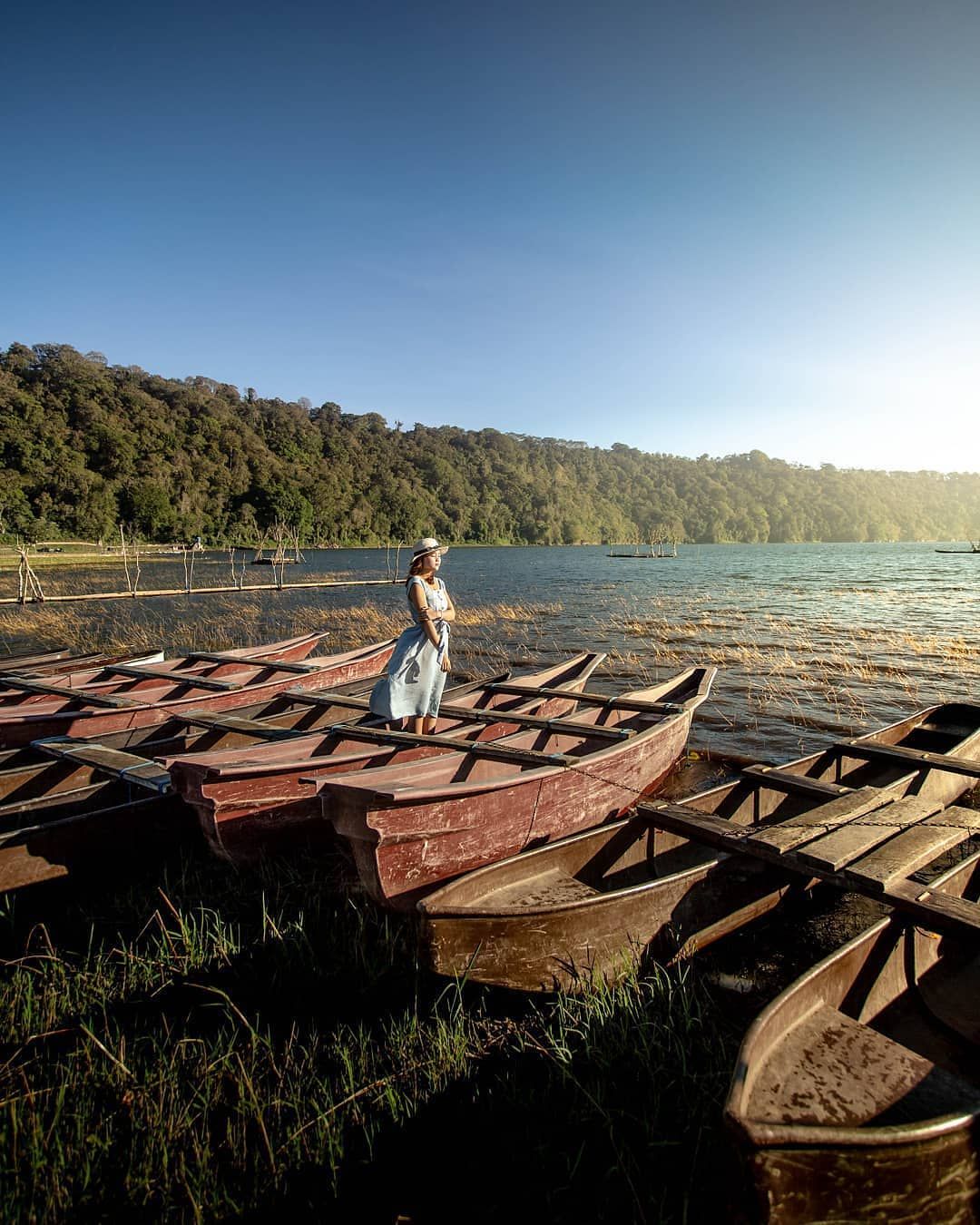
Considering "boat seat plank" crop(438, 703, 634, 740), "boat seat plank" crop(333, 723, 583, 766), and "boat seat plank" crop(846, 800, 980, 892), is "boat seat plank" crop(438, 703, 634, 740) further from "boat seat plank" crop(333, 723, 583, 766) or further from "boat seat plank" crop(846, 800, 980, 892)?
"boat seat plank" crop(846, 800, 980, 892)

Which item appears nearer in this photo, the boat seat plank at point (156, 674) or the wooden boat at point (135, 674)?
the wooden boat at point (135, 674)

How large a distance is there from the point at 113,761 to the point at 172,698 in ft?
12.2

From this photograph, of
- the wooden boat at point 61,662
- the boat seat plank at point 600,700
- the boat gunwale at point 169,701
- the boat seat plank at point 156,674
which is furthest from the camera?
→ the wooden boat at point 61,662

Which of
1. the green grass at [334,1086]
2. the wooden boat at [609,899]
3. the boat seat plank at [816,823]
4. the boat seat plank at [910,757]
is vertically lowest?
the green grass at [334,1086]

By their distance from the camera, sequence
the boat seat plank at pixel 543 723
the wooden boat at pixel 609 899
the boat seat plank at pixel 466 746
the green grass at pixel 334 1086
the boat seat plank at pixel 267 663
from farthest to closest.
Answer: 1. the boat seat plank at pixel 267 663
2. the boat seat plank at pixel 543 723
3. the boat seat plank at pixel 466 746
4. the wooden boat at pixel 609 899
5. the green grass at pixel 334 1086

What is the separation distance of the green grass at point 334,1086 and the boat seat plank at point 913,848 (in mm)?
1200

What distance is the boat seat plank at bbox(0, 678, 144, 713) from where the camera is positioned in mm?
8289

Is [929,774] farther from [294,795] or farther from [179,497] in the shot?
[179,497]

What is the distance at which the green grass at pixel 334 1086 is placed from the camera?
252 cm

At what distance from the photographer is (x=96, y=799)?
5.46 metres

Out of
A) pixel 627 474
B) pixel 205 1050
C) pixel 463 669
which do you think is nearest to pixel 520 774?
pixel 205 1050

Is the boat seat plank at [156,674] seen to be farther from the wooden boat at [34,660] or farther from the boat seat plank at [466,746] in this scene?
the boat seat plank at [466,746]

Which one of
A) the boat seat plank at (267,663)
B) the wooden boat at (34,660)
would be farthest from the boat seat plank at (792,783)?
the wooden boat at (34,660)

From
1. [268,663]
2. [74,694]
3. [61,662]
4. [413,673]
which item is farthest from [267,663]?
[413,673]
